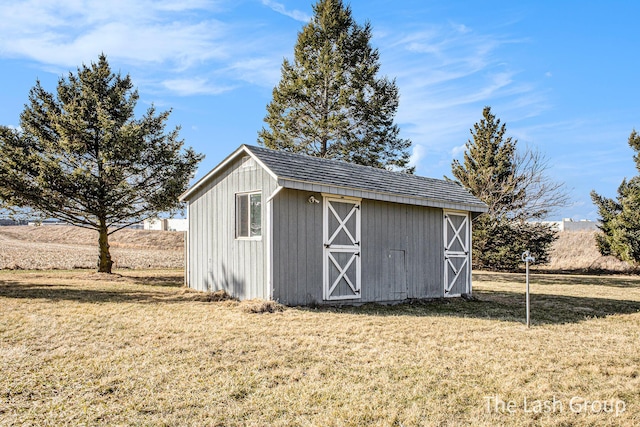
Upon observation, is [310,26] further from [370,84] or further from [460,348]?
[460,348]

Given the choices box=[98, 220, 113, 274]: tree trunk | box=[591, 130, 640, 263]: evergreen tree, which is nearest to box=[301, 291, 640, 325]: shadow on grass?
box=[98, 220, 113, 274]: tree trunk

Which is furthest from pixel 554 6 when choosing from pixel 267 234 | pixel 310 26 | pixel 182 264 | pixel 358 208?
pixel 182 264

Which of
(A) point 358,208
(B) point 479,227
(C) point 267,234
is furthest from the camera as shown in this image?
(B) point 479,227

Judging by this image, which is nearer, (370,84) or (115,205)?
(115,205)

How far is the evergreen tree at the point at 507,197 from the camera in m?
24.3

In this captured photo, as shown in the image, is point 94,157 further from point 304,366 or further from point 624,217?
point 624,217

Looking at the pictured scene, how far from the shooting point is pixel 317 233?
9859mm

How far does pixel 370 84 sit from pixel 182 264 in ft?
38.4

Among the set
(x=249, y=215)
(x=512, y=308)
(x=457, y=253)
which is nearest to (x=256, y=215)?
(x=249, y=215)

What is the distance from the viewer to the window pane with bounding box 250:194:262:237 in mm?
9844

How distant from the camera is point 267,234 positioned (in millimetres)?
9359

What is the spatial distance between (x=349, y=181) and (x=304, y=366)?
5.86 metres

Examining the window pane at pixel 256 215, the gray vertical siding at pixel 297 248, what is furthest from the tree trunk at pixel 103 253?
the gray vertical siding at pixel 297 248

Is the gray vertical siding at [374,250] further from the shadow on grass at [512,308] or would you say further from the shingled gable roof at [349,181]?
the shadow on grass at [512,308]
